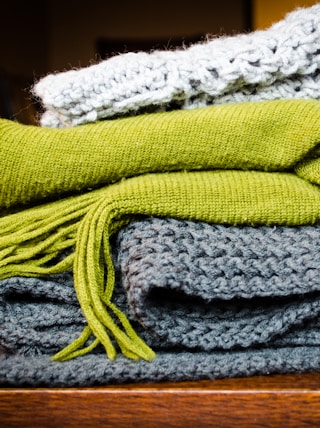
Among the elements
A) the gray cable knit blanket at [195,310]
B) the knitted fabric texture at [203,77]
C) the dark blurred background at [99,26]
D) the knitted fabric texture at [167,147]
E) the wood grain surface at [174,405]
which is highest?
the dark blurred background at [99,26]

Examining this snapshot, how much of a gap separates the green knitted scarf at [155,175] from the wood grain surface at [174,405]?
0.16ft

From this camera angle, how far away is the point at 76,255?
41cm

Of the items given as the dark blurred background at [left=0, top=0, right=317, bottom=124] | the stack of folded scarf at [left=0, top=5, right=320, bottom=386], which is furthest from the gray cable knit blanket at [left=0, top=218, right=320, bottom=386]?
the dark blurred background at [left=0, top=0, right=317, bottom=124]

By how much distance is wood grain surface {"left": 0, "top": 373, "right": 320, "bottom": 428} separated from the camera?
13.7 inches

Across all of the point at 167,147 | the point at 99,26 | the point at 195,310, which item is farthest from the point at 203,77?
the point at 99,26

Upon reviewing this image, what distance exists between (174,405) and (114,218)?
0.40 feet

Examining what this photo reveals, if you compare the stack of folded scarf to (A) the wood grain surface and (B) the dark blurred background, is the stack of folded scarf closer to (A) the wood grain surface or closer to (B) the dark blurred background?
(A) the wood grain surface

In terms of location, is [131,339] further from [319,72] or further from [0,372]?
[319,72]

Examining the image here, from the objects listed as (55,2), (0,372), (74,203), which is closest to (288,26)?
(74,203)

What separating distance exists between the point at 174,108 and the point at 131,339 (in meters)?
0.18

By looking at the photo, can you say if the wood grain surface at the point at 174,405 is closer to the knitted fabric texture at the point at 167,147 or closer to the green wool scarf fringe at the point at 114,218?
the green wool scarf fringe at the point at 114,218

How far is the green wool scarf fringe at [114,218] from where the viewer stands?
40 cm

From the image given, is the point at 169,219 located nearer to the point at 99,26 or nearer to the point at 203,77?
the point at 203,77

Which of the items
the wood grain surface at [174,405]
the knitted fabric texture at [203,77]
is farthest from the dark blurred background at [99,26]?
the wood grain surface at [174,405]
